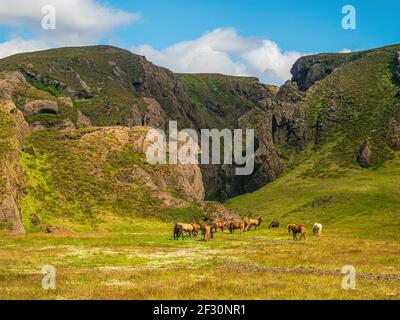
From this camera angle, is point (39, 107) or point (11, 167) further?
point (39, 107)

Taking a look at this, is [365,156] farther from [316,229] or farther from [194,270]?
[194,270]

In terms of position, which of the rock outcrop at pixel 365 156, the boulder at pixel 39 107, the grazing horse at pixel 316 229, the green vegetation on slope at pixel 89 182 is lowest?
the grazing horse at pixel 316 229

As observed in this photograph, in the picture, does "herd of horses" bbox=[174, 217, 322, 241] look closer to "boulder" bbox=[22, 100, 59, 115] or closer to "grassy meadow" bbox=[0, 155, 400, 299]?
"grassy meadow" bbox=[0, 155, 400, 299]

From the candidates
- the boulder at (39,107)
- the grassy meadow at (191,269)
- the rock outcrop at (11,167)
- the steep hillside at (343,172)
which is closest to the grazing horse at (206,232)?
the grassy meadow at (191,269)

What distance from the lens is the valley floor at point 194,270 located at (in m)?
23.2

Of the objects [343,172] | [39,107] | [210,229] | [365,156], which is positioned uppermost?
[39,107]

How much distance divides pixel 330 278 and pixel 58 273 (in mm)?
16201

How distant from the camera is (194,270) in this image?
31766mm

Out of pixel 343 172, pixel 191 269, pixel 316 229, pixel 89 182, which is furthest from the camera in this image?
pixel 343 172

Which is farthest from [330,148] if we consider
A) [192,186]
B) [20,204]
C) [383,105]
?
[20,204]

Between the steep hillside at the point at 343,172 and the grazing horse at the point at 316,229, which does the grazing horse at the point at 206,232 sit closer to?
the grazing horse at the point at 316,229

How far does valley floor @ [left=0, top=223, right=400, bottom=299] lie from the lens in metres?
23.2

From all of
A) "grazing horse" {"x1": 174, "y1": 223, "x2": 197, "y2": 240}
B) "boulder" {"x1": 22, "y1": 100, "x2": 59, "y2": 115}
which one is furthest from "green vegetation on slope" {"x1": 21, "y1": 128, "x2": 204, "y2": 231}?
"boulder" {"x1": 22, "y1": 100, "x2": 59, "y2": 115}

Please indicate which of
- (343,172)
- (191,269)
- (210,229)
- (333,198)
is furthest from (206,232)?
(343,172)
